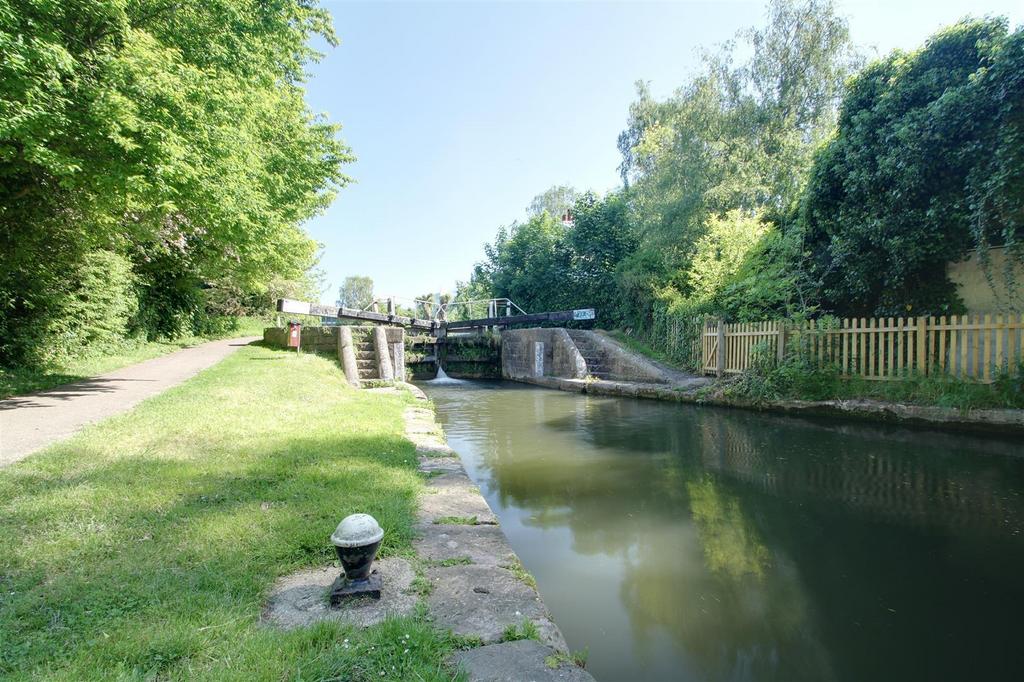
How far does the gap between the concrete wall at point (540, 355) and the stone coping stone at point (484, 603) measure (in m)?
13.1

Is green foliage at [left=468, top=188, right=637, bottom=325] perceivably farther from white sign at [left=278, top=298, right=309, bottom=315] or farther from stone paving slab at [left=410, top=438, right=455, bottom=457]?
stone paving slab at [left=410, top=438, right=455, bottom=457]

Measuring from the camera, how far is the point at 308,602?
223 cm

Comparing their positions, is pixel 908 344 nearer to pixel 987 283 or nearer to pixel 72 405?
pixel 987 283

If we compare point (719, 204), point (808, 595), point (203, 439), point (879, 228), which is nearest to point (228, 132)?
point (203, 439)

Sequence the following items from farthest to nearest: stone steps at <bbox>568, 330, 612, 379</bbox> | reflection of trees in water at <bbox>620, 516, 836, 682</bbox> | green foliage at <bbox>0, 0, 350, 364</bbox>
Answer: stone steps at <bbox>568, 330, 612, 379</bbox>
green foliage at <bbox>0, 0, 350, 364</bbox>
reflection of trees in water at <bbox>620, 516, 836, 682</bbox>

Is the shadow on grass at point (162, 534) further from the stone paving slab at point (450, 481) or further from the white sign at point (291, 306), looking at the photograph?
the white sign at point (291, 306)

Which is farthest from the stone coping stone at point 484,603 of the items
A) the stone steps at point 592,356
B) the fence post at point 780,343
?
the stone steps at point 592,356

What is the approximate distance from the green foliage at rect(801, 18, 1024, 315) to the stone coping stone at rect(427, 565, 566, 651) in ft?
30.4

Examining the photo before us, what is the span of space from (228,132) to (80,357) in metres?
6.44

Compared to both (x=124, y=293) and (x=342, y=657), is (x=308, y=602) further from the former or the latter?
(x=124, y=293)

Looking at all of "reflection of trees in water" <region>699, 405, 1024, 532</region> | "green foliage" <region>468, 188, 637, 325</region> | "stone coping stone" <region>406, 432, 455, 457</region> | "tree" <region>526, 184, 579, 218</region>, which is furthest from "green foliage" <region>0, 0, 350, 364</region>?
"tree" <region>526, 184, 579, 218</region>

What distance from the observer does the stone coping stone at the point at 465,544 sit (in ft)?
9.20

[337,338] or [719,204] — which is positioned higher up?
[719,204]

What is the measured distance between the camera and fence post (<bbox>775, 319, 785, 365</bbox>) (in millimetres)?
10034
